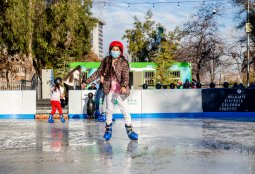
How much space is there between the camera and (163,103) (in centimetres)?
1789

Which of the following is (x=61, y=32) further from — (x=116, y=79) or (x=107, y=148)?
(x=107, y=148)

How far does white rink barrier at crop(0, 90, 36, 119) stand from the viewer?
60.6ft

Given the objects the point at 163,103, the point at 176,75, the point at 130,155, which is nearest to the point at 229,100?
the point at 163,103

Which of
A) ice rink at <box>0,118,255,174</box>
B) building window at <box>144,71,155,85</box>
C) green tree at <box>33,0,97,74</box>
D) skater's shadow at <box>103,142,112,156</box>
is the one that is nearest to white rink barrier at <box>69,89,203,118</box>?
ice rink at <box>0,118,255,174</box>

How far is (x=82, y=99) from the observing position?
18.2 metres

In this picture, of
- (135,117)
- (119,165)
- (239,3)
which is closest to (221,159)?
(119,165)

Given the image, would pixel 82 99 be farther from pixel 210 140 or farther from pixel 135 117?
pixel 210 140

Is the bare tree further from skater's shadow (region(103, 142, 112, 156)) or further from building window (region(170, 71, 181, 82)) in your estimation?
skater's shadow (region(103, 142, 112, 156))

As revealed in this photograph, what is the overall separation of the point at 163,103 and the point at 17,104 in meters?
6.21

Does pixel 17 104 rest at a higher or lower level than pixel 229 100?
lower

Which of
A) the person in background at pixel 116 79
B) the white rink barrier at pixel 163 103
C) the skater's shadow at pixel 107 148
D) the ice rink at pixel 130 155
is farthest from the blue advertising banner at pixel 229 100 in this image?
the skater's shadow at pixel 107 148

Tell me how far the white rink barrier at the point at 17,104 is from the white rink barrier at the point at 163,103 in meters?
1.93

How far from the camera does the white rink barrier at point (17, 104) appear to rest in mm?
18484

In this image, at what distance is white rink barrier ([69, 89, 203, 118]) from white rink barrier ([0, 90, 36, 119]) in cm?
193
